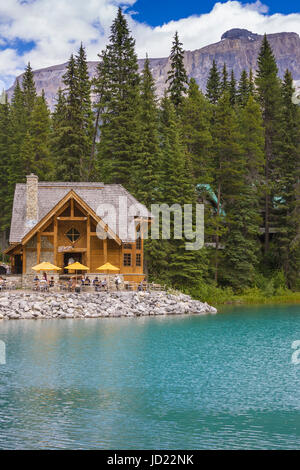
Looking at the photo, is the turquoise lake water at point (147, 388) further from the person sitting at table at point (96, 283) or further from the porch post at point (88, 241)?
the porch post at point (88, 241)

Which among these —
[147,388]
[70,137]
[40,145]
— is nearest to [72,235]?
[70,137]

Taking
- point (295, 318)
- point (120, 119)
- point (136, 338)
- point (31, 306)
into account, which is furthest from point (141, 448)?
point (120, 119)

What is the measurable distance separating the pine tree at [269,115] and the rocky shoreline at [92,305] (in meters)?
18.1

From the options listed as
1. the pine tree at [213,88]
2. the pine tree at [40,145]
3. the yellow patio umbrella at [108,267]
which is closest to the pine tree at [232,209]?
the yellow patio umbrella at [108,267]

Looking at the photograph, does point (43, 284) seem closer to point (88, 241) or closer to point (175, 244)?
point (88, 241)

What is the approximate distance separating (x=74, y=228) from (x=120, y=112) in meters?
14.4

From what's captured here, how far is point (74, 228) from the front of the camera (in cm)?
3909

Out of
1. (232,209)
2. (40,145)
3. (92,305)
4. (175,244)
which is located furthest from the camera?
(40,145)

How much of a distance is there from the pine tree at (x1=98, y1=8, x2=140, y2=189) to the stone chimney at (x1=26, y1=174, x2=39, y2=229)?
28.8ft

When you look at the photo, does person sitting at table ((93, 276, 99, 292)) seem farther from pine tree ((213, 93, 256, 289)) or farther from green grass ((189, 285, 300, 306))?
pine tree ((213, 93, 256, 289))

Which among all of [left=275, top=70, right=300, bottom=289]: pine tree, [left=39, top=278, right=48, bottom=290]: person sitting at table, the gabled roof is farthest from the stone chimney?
[left=275, top=70, right=300, bottom=289]: pine tree

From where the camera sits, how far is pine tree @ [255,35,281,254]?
5047cm

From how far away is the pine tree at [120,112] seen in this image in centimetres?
4791

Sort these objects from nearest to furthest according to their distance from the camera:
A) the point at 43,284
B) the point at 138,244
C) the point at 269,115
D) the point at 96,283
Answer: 1. the point at 43,284
2. the point at 96,283
3. the point at 138,244
4. the point at 269,115
